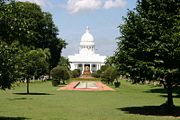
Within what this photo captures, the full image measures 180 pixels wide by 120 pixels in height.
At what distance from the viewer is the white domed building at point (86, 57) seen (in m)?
182

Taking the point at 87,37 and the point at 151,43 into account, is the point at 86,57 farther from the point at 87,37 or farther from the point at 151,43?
the point at 151,43

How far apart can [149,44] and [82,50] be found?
164469 millimetres

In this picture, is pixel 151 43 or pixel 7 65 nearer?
pixel 7 65

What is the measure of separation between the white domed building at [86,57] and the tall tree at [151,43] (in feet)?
515

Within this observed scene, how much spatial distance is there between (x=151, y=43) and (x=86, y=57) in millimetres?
161764

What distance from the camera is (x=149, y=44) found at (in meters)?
22.3

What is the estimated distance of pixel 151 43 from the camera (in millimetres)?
22172

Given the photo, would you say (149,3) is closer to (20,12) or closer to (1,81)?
(20,12)

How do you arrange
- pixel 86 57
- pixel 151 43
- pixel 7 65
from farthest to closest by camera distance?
pixel 86 57
pixel 151 43
pixel 7 65

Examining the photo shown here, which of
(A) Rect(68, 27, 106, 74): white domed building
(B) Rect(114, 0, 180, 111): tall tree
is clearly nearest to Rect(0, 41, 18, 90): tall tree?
(B) Rect(114, 0, 180, 111): tall tree

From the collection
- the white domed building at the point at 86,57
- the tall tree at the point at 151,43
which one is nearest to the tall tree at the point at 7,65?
the tall tree at the point at 151,43

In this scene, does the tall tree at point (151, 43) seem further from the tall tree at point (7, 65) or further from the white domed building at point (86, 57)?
the white domed building at point (86, 57)

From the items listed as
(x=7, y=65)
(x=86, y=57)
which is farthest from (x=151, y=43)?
(x=86, y=57)

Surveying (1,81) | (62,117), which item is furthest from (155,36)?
(1,81)
